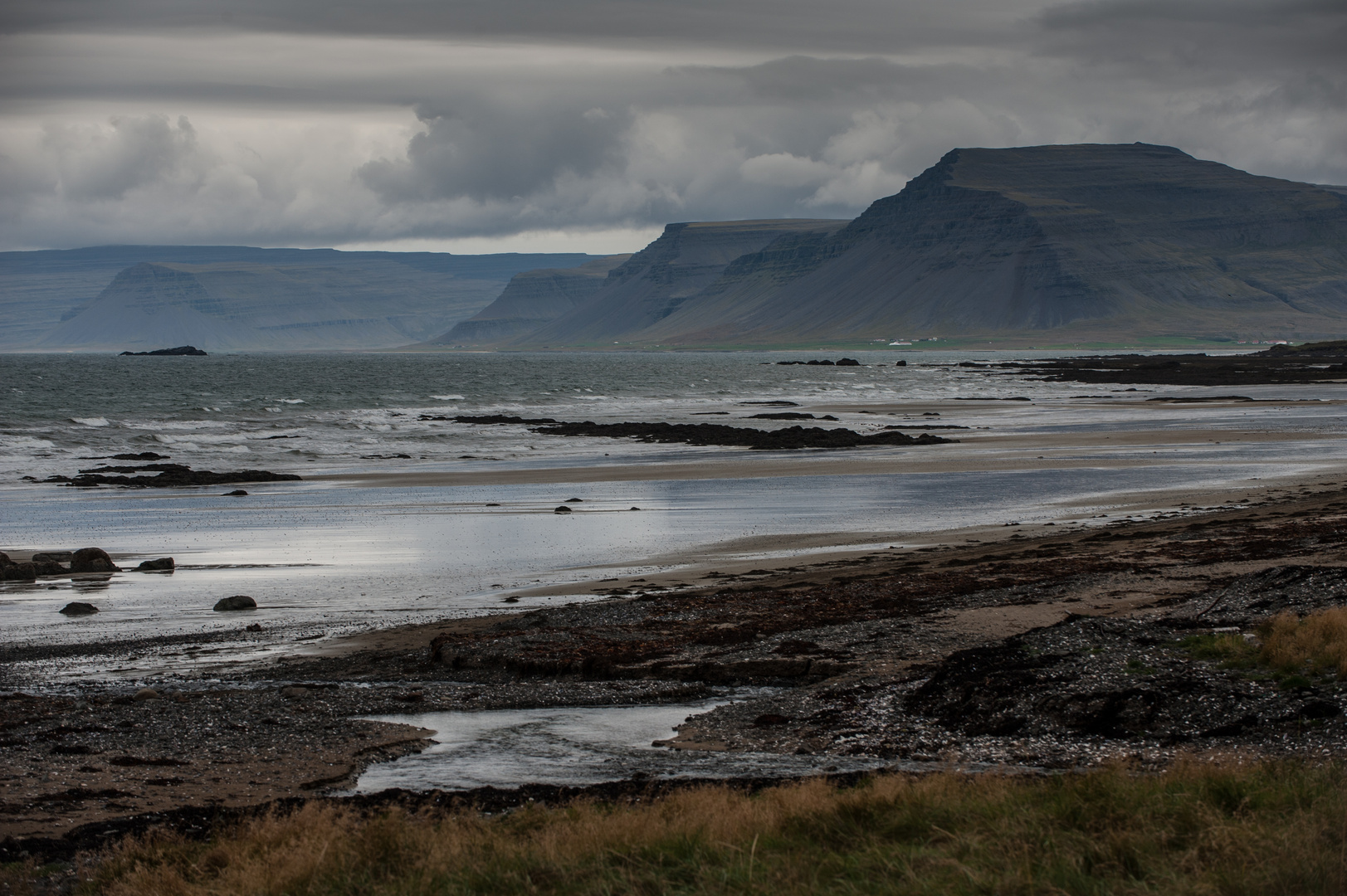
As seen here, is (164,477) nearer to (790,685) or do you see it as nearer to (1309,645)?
(790,685)

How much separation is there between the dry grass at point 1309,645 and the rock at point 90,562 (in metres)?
18.8

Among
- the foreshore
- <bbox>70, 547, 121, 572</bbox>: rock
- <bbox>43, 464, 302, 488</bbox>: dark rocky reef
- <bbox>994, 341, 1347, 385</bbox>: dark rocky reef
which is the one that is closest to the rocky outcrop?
the foreshore

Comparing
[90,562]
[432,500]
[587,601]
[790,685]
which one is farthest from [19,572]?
[790,685]

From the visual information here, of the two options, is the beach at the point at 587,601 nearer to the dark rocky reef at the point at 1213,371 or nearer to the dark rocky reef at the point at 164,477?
the dark rocky reef at the point at 164,477

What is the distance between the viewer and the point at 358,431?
5991 cm

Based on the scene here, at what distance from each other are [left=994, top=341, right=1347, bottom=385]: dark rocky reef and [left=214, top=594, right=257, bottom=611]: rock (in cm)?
7147

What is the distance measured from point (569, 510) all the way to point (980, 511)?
A: 1017 cm

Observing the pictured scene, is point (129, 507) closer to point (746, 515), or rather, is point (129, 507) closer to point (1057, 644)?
point (746, 515)

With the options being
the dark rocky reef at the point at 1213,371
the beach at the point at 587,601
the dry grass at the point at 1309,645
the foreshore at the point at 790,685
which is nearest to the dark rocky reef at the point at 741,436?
the beach at the point at 587,601

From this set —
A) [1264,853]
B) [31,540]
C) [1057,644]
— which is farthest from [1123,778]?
[31,540]

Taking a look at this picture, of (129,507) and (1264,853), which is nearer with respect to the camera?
(1264,853)

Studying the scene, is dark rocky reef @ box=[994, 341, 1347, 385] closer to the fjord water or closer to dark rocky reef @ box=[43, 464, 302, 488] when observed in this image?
the fjord water

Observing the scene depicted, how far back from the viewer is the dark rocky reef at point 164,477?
38.7 meters

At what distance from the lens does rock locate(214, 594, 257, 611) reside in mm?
18219
